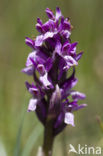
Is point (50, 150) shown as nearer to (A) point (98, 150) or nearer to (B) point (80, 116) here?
(A) point (98, 150)

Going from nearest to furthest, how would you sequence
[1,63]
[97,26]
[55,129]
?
[55,129] → [1,63] → [97,26]

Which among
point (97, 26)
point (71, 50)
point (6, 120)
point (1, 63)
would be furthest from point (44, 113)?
point (97, 26)

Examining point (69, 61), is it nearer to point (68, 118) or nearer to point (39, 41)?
point (39, 41)

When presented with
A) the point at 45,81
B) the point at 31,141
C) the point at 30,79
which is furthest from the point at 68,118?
the point at 30,79

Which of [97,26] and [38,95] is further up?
[97,26]

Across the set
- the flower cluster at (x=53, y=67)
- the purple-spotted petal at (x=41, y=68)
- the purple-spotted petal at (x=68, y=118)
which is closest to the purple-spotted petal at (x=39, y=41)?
the flower cluster at (x=53, y=67)

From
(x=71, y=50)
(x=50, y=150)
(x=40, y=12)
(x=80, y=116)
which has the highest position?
(x=40, y=12)

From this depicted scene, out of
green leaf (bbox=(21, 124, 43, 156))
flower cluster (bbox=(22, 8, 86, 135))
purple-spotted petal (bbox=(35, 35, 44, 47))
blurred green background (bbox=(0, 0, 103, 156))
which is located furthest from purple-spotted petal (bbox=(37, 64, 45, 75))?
green leaf (bbox=(21, 124, 43, 156))

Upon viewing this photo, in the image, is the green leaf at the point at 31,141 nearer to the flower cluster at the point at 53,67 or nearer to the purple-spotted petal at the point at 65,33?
the flower cluster at the point at 53,67
